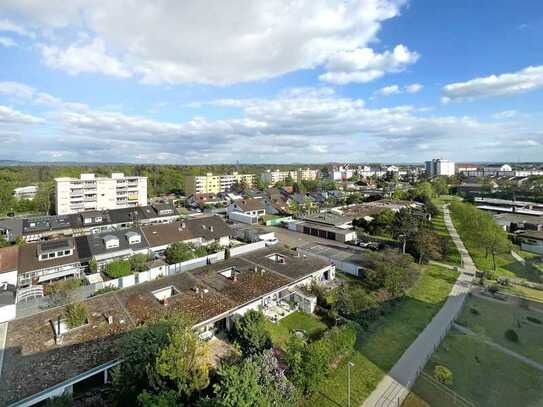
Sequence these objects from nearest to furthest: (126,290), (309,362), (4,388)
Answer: (4,388)
(309,362)
(126,290)

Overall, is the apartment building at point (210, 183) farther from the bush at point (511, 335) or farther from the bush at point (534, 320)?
the bush at point (511, 335)

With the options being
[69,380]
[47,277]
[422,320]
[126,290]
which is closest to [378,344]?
[422,320]

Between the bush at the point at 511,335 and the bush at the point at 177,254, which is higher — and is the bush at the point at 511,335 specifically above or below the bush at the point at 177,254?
below

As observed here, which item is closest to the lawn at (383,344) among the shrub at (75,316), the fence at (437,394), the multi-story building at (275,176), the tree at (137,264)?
the fence at (437,394)

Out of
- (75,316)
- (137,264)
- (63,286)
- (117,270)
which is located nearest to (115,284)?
(117,270)

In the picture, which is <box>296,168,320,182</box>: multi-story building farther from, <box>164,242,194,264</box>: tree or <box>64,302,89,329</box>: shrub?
<box>64,302,89,329</box>: shrub

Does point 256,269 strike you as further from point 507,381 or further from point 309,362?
point 507,381

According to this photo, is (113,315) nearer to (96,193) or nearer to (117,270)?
(117,270)
